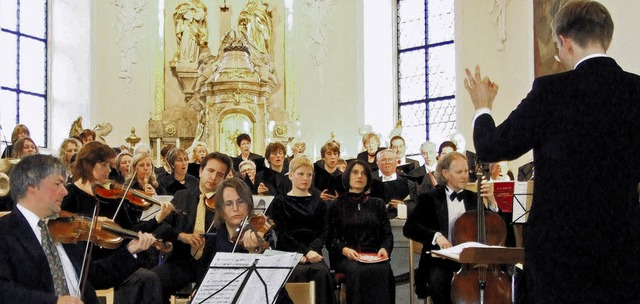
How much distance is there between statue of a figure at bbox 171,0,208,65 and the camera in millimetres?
17797

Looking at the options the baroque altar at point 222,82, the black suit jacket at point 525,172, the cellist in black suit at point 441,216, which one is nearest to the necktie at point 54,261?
the cellist in black suit at point 441,216

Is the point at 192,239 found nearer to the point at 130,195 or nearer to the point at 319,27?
the point at 130,195

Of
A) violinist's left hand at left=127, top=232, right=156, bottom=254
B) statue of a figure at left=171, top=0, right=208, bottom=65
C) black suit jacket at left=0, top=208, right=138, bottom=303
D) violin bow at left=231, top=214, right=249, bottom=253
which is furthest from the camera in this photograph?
statue of a figure at left=171, top=0, right=208, bottom=65

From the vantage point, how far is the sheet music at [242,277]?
181 inches

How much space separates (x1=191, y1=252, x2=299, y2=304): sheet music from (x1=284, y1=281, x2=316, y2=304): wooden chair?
131 cm

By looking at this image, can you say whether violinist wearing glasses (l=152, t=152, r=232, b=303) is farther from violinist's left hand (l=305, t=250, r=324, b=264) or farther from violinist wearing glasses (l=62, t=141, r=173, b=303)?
violinist's left hand (l=305, t=250, r=324, b=264)

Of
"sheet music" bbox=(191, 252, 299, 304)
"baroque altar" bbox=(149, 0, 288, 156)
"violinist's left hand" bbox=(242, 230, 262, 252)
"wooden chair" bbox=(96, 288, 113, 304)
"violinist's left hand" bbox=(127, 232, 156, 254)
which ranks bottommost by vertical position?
"wooden chair" bbox=(96, 288, 113, 304)

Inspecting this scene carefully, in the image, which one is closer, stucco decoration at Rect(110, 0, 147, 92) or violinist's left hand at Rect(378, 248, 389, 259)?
violinist's left hand at Rect(378, 248, 389, 259)

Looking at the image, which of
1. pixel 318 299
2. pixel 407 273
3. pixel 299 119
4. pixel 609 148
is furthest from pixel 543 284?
pixel 299 119

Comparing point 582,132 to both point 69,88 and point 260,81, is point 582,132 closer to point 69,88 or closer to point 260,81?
point 260,81

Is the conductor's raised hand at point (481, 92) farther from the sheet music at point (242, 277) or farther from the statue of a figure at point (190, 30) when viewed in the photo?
the statue of a figure at point (190, 30)

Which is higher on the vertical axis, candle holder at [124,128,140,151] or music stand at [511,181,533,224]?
candle holder at [124,128,140,151]

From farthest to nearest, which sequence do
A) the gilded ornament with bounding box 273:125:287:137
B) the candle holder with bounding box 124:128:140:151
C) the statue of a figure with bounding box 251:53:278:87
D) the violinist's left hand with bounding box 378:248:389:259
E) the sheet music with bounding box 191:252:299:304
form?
the gilded ornament with bounding box 273:125:287:137 → the statue of a figure with bounding box 251:53:278:87 → the candle holder with bounding box 124:128:140:151 → the violinist's left hand with bounding box 378:248:389:259 → the sheet music with bounding box 191:252:299:304

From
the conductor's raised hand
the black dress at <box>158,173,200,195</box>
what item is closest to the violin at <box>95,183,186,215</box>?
the black dress at <box>158,173,200,195</box>
